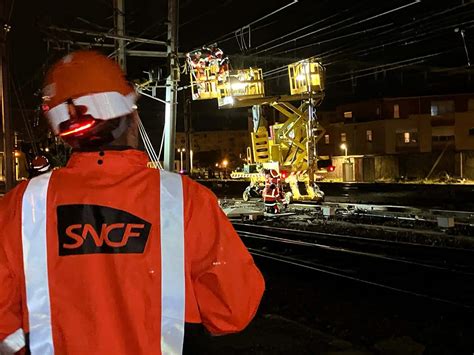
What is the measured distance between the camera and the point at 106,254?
5.69 feet

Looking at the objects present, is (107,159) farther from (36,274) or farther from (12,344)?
(12,344)

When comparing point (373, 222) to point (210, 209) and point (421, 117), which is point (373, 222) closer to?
point (210, 209)

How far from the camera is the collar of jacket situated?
1.81 metres

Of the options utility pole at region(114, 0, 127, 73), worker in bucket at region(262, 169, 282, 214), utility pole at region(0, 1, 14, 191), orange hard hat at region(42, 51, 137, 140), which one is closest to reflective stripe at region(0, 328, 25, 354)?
orange hard hat at region(42, 51, 137, 140)

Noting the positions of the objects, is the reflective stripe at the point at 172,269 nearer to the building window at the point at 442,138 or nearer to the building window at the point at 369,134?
the building window at the point at 369,134

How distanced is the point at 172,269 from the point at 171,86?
16.5 metres

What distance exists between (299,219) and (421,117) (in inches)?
1634

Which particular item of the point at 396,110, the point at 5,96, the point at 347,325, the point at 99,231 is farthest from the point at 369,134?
the point at 99,231

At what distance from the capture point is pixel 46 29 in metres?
18.4

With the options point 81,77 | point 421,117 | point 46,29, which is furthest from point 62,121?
point 421,117

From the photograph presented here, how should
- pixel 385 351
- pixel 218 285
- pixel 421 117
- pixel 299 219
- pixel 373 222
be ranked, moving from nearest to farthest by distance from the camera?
pixel 218 285, pixel 385 351, pixel 373 222, pixel 299 219, pixel 421 117

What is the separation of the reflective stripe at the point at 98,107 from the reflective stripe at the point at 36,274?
31 cm

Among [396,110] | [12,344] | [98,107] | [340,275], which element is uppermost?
[396,110]

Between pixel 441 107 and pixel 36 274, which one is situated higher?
pixel 441 107
